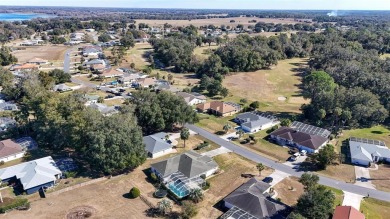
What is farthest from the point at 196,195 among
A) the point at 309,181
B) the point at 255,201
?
the point at 309,181

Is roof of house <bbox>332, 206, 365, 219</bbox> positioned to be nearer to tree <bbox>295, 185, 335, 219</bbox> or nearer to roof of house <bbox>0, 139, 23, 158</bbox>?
tree <bbox>295, 185, 335, 219</bbox>

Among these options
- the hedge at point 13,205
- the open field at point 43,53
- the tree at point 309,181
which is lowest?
the hedge at point 13,205

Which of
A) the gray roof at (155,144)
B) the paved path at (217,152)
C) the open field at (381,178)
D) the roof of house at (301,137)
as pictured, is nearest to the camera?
the open field at (381,178)

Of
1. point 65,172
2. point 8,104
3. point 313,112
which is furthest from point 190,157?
point 8,104

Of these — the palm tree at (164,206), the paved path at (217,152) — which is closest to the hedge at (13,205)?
the palm tree at (164,206)

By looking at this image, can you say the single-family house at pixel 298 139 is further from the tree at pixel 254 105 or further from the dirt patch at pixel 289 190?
the tree at pixel 254 105

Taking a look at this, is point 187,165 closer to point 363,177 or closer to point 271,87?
point 363,177

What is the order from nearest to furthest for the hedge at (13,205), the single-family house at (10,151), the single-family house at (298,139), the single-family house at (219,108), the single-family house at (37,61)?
the hedge at (13,205) < the single-family house at (10,151) < the single-family house at (298,139) < the single-family house at (219,108) < the single-family house at (37,61)
